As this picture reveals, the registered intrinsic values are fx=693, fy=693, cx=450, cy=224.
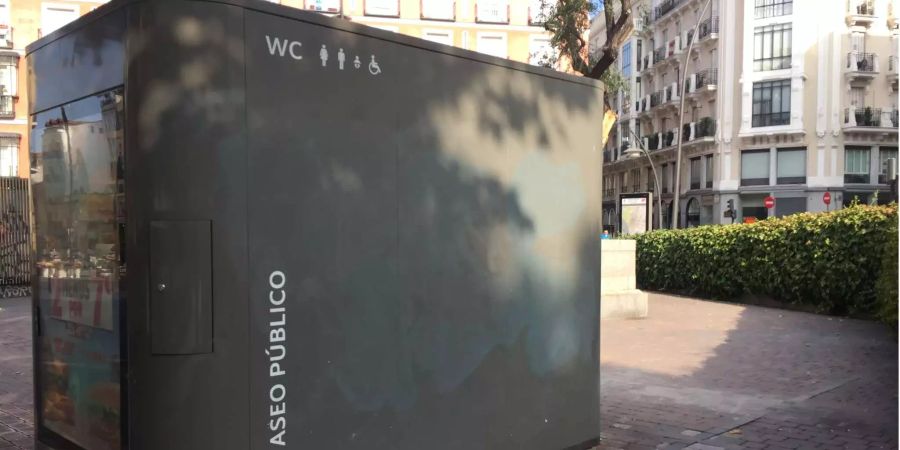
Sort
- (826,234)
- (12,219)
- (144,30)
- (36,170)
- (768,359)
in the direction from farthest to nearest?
(12,219) → (826,234) → (768,359) → (36,170) → (144,30)

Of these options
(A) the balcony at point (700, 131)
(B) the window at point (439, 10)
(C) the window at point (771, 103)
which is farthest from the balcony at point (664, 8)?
(B) the window at point (439, 10)

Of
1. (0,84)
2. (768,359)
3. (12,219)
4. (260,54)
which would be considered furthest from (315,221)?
(0,84)

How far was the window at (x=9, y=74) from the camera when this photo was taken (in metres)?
36.6

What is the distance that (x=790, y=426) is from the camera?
17.4 feet

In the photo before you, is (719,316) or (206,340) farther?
(719,316)

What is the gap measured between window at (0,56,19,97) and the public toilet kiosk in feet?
131

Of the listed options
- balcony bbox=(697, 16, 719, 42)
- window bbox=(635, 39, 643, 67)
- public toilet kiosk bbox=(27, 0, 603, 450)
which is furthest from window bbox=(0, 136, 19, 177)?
window bbox=(635, 39, 643, 67)

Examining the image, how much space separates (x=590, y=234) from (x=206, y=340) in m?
2.40

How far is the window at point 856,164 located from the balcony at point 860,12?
8.05m

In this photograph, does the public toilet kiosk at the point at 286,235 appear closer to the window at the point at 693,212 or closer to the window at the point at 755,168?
the window at the point at 755,168

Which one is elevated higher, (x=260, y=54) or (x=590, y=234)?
(x=260, y=54)

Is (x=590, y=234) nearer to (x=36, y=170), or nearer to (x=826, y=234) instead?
(x=36, y=170)

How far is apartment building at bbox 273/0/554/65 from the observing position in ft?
146

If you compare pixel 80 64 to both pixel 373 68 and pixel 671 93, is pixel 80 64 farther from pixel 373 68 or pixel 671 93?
pixel 671 93
